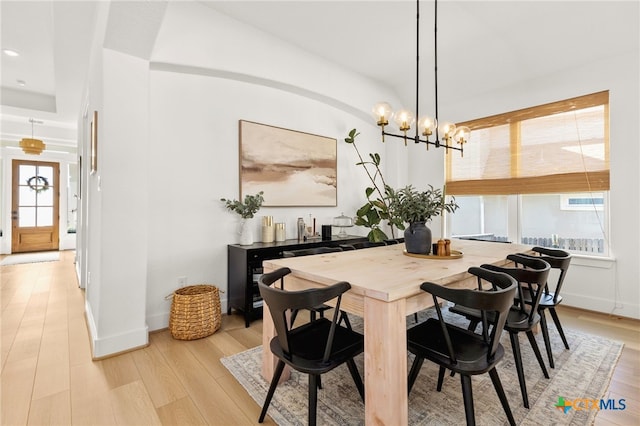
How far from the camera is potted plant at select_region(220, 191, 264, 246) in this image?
3268mm

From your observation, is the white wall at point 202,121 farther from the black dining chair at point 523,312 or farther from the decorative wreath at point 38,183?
the decorative wreath at point 38,183

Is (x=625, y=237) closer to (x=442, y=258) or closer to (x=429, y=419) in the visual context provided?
(x=442, y=258)

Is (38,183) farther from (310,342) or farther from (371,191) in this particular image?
(310,342)

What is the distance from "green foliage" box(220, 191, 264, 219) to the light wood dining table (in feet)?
4.22

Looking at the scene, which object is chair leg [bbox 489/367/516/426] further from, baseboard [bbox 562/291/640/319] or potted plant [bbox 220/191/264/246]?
baseboard [bbox 562/291/640/319]

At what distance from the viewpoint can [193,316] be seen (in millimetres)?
2674

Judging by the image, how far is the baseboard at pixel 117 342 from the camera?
2.32 m

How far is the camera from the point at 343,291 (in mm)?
1487

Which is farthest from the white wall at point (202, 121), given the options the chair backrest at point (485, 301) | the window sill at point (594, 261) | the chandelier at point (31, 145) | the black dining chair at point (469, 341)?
the chandelier at point (31, 145)

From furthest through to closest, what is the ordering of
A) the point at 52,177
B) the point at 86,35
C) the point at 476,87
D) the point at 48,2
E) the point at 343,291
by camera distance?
the point at 52,177
the point at 476,87
the point at 86,35
the point at 48,2
the point at 343,291

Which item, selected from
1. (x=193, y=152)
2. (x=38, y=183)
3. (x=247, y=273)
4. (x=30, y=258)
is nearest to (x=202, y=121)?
(x=193, y=152)

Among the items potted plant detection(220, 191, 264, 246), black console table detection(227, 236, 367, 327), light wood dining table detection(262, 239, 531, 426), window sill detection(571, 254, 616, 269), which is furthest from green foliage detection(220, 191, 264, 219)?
window sill detection(571, 254, 616, 269)

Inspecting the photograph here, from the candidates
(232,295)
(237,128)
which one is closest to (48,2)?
(237,128)

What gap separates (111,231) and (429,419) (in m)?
2.59
